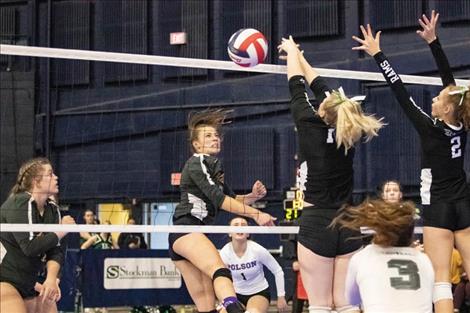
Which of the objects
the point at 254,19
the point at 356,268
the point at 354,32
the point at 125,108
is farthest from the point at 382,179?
the point at 356,268

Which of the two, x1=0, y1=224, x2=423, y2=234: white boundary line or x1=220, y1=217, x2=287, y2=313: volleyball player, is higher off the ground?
x1=0, y1=224, x2=423, y2=234: white boundary line

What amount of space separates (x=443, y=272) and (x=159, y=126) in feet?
49.0

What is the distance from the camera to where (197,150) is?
721cm

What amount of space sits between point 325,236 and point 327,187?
12.8 inches

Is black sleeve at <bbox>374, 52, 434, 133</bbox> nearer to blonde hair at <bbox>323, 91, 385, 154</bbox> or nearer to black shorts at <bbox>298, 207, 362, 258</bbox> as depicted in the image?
blonde hair at <bbox>323, 91, 385, 154</bbox>

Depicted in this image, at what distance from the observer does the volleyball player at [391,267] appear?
4.96 m

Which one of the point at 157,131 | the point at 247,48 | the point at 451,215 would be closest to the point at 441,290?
the point at 451,215

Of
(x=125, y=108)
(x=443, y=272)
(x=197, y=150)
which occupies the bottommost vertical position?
(x=443, y=272)

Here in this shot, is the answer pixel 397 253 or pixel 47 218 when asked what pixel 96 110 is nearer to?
pixel 47 218

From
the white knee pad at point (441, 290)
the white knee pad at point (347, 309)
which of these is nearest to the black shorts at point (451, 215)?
the white knee pad at point (441, 290)

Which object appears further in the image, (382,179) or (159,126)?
(159,126)

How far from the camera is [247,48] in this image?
23.7 ft

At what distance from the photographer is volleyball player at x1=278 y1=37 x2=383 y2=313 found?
585cm

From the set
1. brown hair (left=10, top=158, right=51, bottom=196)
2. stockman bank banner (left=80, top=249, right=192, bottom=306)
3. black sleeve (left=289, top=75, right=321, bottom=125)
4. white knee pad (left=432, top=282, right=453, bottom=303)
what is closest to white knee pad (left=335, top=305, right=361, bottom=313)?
white knee pad (left=432, top=282, right=453, bottom=303)
